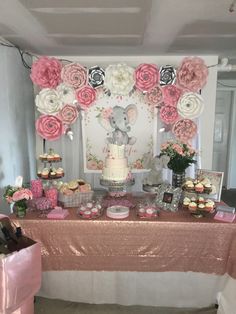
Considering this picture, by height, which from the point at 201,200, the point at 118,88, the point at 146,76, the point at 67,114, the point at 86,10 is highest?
the point at 86,10

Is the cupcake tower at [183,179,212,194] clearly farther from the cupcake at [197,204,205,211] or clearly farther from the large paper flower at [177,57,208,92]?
the large paper flower at [177,57,208,92]

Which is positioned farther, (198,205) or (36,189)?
(36,189)

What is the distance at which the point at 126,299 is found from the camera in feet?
6.34

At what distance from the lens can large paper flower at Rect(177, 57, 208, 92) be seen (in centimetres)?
229

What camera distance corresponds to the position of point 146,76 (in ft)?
7.77

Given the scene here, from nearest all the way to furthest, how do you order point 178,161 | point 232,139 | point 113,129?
point 178,161 → point 113,129 → point 232,139

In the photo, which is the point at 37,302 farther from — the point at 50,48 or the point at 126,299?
the point at 50,48

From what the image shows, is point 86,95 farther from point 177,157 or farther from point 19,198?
point 19,198

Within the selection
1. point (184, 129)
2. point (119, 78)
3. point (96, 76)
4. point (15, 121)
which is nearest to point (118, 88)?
point (119, 78)

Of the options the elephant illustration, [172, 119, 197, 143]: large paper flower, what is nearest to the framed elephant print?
the elephant illustration

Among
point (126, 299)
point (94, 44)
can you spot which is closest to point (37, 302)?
point (126, 299)

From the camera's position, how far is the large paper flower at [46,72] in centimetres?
232

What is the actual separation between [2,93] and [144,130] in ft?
4.27

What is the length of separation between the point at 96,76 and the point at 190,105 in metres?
0.88
